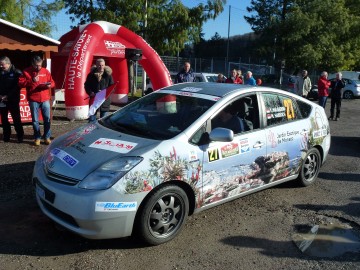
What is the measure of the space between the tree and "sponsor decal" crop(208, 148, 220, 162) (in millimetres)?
15312

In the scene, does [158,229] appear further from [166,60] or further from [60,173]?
[166,60]

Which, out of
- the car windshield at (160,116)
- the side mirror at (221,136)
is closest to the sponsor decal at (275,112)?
the car windshield at (160,116)

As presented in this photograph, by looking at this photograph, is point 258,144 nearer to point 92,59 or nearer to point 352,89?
point 92,59

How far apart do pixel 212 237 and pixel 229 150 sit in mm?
959

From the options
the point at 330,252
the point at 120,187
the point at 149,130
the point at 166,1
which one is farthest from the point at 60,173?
the point at 166,1

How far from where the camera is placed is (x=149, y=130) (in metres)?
4.25

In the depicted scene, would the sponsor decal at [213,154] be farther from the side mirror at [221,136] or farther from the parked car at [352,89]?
the parked car at [352,89]

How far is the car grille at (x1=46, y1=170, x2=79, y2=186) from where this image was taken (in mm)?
3543

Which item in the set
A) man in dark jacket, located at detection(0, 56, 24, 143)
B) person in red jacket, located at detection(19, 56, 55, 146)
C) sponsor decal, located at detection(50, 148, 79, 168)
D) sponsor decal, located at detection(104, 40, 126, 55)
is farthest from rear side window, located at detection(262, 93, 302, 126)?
sponsor decal, located at detection(104, 40, 126, 55)

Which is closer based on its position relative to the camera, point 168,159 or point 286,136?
point 168,159

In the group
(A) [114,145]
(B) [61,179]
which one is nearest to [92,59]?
(A) [114,145]

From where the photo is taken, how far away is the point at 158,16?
18.8 metres

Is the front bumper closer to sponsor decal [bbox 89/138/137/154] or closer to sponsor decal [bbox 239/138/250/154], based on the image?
Result: sponsor decal [bbox 89/138/137/154]

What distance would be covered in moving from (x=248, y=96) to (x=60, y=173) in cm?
246
